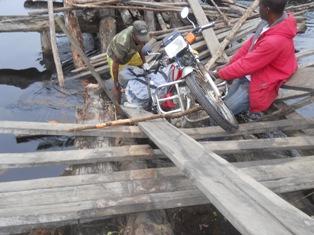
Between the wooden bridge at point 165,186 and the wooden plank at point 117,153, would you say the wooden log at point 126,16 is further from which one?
the wooden plank at point 117,153

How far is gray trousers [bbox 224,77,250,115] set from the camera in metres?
5.25

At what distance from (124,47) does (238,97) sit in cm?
182

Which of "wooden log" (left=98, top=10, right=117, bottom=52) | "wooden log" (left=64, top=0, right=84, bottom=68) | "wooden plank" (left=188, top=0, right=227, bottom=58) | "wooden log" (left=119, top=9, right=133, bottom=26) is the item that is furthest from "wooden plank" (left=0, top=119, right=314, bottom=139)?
"wooden log" (left=119, top=9, right=133, bottom=26)

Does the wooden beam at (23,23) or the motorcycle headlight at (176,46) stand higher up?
the motorcycle headlight at (176,46)

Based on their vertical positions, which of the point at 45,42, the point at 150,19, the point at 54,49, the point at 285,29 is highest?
the point at 285,29

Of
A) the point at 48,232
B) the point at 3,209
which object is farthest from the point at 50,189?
the point at 48,232

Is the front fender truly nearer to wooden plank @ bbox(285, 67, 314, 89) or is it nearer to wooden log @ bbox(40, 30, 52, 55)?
wooden plank @ bbox(285, 67, 314, 89)

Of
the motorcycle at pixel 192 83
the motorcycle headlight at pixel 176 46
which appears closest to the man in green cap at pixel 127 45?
the motorcycle at pixel 192 83

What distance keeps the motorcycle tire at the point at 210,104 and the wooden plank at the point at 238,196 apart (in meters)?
0.93

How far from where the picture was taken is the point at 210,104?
4.85 meters

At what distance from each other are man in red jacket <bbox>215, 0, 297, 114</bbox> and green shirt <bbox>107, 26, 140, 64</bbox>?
1545 mm

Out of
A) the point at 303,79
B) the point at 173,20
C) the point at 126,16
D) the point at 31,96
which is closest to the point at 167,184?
the point at 303,79

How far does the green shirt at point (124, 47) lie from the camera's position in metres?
5.95

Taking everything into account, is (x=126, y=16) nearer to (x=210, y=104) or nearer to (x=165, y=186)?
(x=210, y=104)
